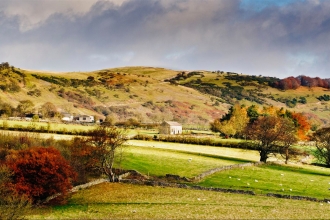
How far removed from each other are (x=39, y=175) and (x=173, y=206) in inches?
729

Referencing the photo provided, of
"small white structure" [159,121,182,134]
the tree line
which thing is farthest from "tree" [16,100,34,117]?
the tree line

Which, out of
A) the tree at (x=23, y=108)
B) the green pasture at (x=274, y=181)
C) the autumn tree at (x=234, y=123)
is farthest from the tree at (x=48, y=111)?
the green pasture at (x=274, y=181)

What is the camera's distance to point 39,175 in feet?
160

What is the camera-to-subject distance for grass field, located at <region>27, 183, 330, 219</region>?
3684cm

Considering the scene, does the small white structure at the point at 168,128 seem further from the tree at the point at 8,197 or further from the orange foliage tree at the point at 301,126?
the tree at the point at 8,197

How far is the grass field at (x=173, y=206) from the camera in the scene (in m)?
36.8

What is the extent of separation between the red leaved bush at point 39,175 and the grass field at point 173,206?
288cm

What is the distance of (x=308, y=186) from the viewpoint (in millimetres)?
56469

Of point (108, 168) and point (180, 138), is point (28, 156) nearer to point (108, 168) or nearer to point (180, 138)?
point (108, 168)

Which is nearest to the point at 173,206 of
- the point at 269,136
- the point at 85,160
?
the point at 85,160

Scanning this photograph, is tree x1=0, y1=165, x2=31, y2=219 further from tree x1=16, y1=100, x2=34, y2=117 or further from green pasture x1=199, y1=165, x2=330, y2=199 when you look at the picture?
tree x1=16, y1=100, x2=34, y2=117

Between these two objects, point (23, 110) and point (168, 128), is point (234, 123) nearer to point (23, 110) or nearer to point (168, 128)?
point (168, 128)

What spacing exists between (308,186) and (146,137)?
2446 inches

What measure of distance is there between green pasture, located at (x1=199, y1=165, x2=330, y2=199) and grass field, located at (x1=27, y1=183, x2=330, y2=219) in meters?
7.67
